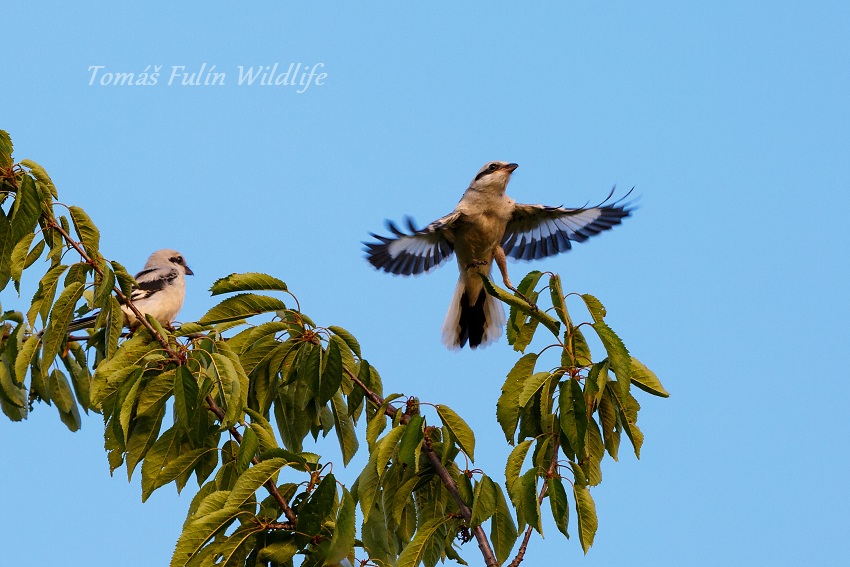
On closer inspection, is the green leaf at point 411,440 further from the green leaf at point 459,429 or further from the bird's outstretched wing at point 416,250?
the bird's outstretched wing at point 416,250

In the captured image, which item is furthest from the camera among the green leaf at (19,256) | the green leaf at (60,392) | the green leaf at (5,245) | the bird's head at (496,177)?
the bird's head at (496,177)

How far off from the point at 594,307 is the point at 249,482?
1.51 m

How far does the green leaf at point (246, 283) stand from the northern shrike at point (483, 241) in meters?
4.14

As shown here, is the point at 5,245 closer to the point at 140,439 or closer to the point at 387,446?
the point at 140,439

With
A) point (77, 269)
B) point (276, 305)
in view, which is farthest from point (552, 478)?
point (77, 269)

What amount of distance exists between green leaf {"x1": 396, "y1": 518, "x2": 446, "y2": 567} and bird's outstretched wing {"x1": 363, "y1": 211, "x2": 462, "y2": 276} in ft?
15.1

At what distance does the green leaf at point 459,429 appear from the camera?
396 cm

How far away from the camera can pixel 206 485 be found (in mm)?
4020

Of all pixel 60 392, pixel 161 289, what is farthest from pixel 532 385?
pixel 161 289

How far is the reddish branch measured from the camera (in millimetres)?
3694

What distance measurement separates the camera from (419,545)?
151 inches

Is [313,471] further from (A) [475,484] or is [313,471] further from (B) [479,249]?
(B) [479,249]

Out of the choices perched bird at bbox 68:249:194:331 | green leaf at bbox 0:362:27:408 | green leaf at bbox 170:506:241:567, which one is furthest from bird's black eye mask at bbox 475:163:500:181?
green leaf at bbox 170:506:241:567

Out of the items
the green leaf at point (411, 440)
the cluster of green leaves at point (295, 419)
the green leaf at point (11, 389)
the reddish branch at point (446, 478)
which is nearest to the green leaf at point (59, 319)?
the cluster of green leaves at point (295, 419)
